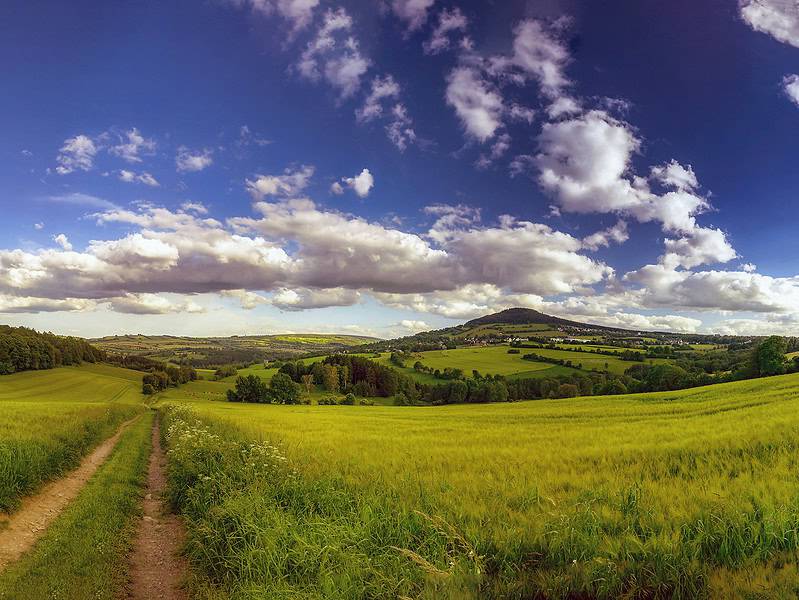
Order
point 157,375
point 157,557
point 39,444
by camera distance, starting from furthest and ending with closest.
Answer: point 157,375 < point 39,444 < point 157,557

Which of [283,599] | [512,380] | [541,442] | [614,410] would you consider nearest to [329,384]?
[512,380]

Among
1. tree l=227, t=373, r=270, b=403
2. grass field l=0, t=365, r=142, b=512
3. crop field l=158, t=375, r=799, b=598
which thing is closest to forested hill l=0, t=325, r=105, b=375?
tree l=227, t=373, r=270, b=403

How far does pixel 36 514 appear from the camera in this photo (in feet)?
31.0

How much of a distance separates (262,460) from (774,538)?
9522 millimetres

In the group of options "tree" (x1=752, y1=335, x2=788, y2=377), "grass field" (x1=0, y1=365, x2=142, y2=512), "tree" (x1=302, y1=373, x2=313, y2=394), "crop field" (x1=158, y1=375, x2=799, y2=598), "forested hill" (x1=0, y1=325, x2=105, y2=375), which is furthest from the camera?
"tree" (x1=302, y1=373, x2=313, y2=394)

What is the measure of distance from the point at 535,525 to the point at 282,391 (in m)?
89.2

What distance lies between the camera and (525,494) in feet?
21.9

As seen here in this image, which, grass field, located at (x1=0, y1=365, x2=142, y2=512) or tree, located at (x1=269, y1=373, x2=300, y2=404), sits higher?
grass field, located at (x1=0, y1=365, x2=142, y2=512)

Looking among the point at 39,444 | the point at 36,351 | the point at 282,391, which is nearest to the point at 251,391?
the point at 282,391

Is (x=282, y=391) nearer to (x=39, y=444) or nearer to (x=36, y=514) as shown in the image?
(x=39, y=444)

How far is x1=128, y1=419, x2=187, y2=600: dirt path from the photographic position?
6.35 metres

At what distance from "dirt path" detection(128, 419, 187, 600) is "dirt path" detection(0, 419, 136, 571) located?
6.19 feet

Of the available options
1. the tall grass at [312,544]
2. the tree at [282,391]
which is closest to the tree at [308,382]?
the tree at [282,391]

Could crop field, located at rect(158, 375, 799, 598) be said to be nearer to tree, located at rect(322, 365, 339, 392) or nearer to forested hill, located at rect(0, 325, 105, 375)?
tree, located at rect(322, 365, 339, 392)
